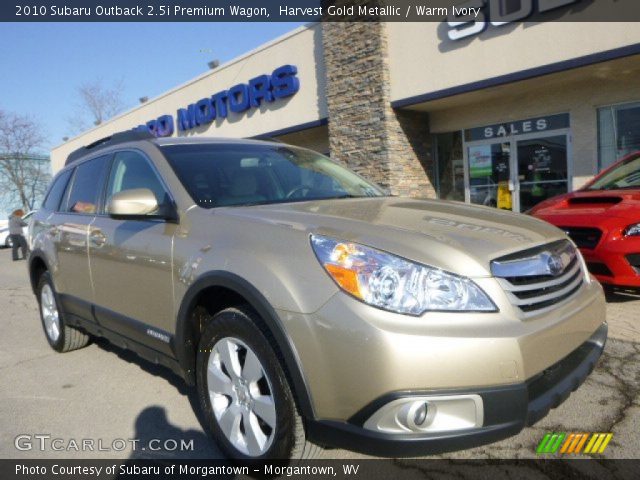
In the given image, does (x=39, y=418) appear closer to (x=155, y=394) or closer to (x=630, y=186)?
(x=155, y=394)

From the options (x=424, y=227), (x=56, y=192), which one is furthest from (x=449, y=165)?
(x=424, y=227)

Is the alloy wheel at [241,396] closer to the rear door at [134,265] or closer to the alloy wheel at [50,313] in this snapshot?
the rear door at [134,265]

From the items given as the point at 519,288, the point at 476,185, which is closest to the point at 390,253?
the point at 519,288

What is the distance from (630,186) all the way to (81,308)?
529 cm

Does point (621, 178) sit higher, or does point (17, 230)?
point (621, 178)

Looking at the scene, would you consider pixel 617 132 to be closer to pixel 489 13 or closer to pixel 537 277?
pixel 489 13

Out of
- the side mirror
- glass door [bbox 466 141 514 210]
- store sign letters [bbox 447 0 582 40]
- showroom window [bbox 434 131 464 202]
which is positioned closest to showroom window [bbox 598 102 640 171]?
glass door [bbox 466 141 514 210]

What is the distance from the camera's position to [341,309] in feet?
6.34

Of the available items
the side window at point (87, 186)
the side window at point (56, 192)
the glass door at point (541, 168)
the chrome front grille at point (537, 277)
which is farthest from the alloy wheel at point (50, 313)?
the glass door at point (541, 168)

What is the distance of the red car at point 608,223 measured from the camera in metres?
4.42

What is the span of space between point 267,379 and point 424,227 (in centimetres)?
98

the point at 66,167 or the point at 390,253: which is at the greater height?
the point at 66,167

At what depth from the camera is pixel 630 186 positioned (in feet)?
16.8

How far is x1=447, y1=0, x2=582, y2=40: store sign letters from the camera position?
8323mm
